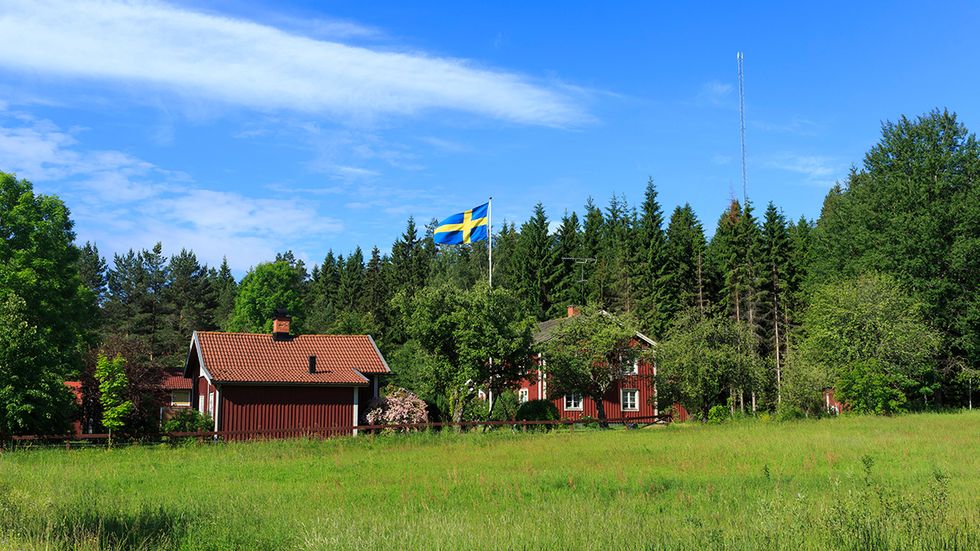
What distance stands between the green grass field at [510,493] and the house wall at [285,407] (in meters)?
9.22

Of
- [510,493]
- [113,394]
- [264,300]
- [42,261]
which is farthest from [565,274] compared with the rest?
[510,493]

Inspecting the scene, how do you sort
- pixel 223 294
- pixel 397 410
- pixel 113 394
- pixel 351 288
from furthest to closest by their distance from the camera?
pixel 223 294
pixel 351 288
pixel 397 410
pixel 113 394

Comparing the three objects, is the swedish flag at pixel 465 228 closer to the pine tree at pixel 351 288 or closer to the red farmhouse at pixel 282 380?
the red farmhouse at pixel 282 380

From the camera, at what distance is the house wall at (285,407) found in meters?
37.8

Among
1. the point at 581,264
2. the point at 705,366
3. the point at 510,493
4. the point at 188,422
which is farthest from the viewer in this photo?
the point at 581,264

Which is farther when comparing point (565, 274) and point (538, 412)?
point (565, 274)

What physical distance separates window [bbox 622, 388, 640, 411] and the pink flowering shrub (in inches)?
668

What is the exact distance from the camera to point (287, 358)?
41000 mm

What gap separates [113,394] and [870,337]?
40.5 m

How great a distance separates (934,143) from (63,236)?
55902mm

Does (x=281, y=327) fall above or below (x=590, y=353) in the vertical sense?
above

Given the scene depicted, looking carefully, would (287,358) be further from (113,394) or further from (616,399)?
(616,399)

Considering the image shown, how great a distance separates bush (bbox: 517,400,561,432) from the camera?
4150 cm

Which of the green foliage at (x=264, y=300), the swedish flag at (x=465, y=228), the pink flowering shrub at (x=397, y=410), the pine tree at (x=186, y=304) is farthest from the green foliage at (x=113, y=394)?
the pine tree at (x=186, y=304)
